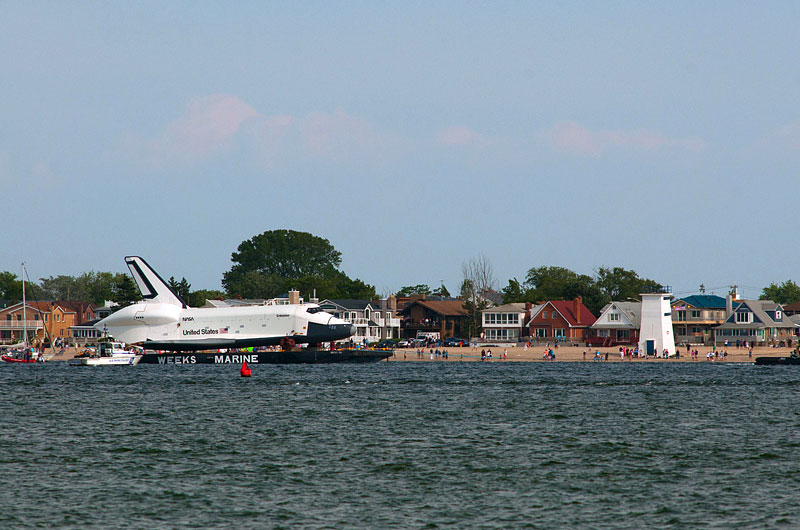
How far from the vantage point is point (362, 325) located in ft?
523

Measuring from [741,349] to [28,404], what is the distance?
91604mm

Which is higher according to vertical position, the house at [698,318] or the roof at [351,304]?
the roof at [351,304]

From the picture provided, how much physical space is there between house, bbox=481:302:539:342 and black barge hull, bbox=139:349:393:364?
3828 cm

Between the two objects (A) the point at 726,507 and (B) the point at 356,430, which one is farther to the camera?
(B) the point at 356,430

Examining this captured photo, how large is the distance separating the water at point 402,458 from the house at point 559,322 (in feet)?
239

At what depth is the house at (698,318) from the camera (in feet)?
443

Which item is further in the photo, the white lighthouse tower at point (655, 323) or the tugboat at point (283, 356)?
the white lighthouse tower at point (655, 323)

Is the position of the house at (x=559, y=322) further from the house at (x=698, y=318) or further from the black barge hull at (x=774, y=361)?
the black barge hull at (x=774, y=361)

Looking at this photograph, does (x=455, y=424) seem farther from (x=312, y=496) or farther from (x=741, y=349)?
(x=741, y=349)

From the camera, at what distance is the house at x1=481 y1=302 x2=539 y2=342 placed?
14650cm

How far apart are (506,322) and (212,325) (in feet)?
168

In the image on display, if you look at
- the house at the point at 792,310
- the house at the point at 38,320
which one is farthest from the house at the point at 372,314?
the house at the point at 792,310

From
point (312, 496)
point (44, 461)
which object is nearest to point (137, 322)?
point (44, 461)

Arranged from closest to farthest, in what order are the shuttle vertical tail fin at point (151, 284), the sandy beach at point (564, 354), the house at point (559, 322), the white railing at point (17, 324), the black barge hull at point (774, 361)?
1. the black barge hull at point (774, 361)
2. the sandy beach at point (564, 354)
3. the shuttle vertical tail fin at point (151, 284)
4. the house at point (559, 322)
5. the white railing at point (17, 324)
